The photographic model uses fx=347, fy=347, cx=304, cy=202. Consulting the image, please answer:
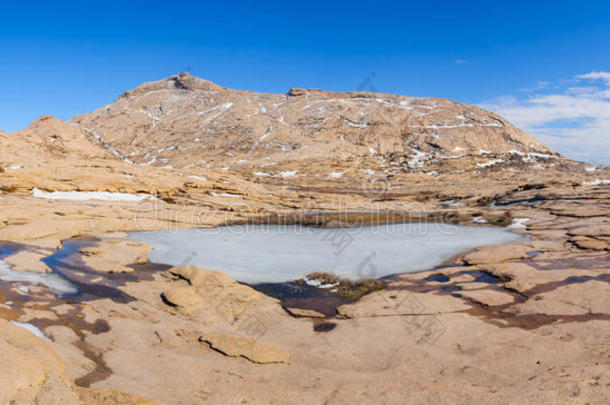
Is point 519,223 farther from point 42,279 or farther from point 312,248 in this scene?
point 42,279

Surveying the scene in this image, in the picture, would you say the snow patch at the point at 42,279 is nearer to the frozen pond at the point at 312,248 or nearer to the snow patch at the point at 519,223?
the frozen pond at the point at 312,248

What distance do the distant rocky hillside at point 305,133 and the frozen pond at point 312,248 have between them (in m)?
61.1

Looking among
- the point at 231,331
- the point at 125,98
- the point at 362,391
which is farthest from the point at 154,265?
the point at 125,98

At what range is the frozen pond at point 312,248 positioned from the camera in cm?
1614

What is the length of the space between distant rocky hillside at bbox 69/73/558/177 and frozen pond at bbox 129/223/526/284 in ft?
201

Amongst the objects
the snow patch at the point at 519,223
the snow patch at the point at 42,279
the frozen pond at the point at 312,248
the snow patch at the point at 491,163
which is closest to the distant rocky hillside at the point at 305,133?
the snow patch at the point at 491,163

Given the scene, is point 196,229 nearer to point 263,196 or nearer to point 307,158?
point 263,196

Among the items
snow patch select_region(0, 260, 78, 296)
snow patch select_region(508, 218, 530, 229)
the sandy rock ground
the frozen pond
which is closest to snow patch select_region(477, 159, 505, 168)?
the sandy rock ground

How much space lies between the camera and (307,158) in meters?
102

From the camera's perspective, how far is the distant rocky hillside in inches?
4020

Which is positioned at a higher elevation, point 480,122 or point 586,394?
point 480,122

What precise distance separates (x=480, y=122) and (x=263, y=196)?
112 metres

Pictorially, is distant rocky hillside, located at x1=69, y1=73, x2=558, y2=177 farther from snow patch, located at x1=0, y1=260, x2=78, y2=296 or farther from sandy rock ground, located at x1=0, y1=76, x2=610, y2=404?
snow patch, located at x1=0, y1=260, x2=78, y2=296

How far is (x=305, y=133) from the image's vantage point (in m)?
123
